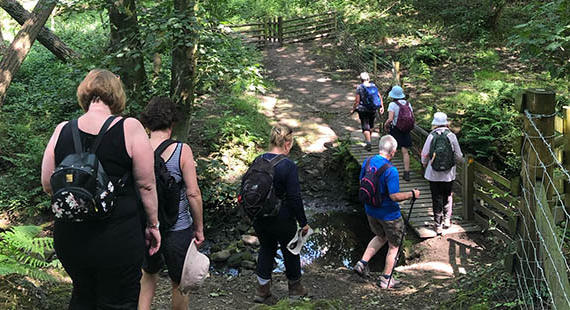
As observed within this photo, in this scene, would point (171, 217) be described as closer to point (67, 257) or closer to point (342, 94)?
point (67, 257)

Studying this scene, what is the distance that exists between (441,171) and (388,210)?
165cm

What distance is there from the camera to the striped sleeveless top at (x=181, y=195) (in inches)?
150

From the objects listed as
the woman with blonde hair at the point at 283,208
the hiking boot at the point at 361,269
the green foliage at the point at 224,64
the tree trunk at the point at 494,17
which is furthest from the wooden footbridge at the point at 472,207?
the tree trunk at the point at 494,17

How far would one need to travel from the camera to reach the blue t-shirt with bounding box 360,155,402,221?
18.7 ft

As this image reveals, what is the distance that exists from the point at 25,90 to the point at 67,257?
14.6m

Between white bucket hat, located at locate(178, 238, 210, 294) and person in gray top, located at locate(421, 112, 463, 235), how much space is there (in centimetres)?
438

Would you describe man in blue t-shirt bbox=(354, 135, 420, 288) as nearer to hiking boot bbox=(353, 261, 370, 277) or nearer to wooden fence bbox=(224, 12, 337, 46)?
hiking boot bbox=(353, 261, 370, 277)

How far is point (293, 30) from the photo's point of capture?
73.2 feet

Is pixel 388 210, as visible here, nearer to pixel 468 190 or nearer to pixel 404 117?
pixel 468 190

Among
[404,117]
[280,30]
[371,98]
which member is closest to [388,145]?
[404,117]

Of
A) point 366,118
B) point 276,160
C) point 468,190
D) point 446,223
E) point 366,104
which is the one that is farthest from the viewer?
point 366,118

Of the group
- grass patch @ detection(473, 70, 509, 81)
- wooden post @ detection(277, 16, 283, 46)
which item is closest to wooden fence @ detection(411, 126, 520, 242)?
grass patch @ detection(473, 70, 509, 81)

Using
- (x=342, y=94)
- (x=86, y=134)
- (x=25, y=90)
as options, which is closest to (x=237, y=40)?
(x=86, y=134)

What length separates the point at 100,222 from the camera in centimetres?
280
